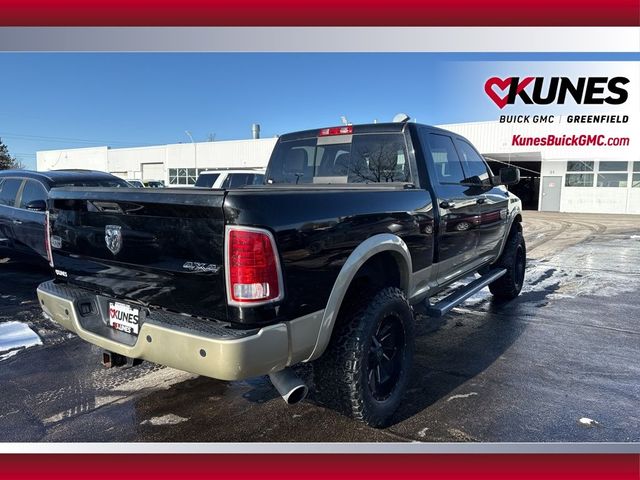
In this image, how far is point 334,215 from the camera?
250 centimetres

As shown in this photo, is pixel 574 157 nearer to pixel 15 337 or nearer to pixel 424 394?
pixel 424 394

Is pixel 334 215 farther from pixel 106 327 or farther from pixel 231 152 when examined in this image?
pixel 231 152

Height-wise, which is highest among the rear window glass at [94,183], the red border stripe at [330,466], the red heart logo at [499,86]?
the red heart logo at [499,86]

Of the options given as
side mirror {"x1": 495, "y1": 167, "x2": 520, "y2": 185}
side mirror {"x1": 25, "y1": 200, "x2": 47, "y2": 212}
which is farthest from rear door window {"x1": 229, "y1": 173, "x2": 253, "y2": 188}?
side mirror {"x1": 495, "y1": 167, "x2": 520, "y2": 185}

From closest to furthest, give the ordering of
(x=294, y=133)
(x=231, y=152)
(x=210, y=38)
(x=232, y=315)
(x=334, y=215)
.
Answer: (x=232, y=315), (x=334, y=215), (x=210, y=38), (x=294, y=133), (x=231, y=152)

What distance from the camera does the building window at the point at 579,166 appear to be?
82.9 feet

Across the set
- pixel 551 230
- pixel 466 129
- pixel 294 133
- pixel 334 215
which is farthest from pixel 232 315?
pixel 466 129

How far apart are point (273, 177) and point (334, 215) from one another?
2.14 m

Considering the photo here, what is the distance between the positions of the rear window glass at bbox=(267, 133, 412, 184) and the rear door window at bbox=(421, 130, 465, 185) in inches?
12.9

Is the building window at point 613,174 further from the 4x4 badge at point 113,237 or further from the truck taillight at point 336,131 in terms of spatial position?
the 4x4 badge at point 113,237

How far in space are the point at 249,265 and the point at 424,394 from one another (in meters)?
1.92

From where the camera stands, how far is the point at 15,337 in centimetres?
443

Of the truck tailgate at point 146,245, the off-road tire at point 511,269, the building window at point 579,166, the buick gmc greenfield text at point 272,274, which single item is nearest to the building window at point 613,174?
the building window at point 579,166

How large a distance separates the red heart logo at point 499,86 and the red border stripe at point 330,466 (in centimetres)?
956
